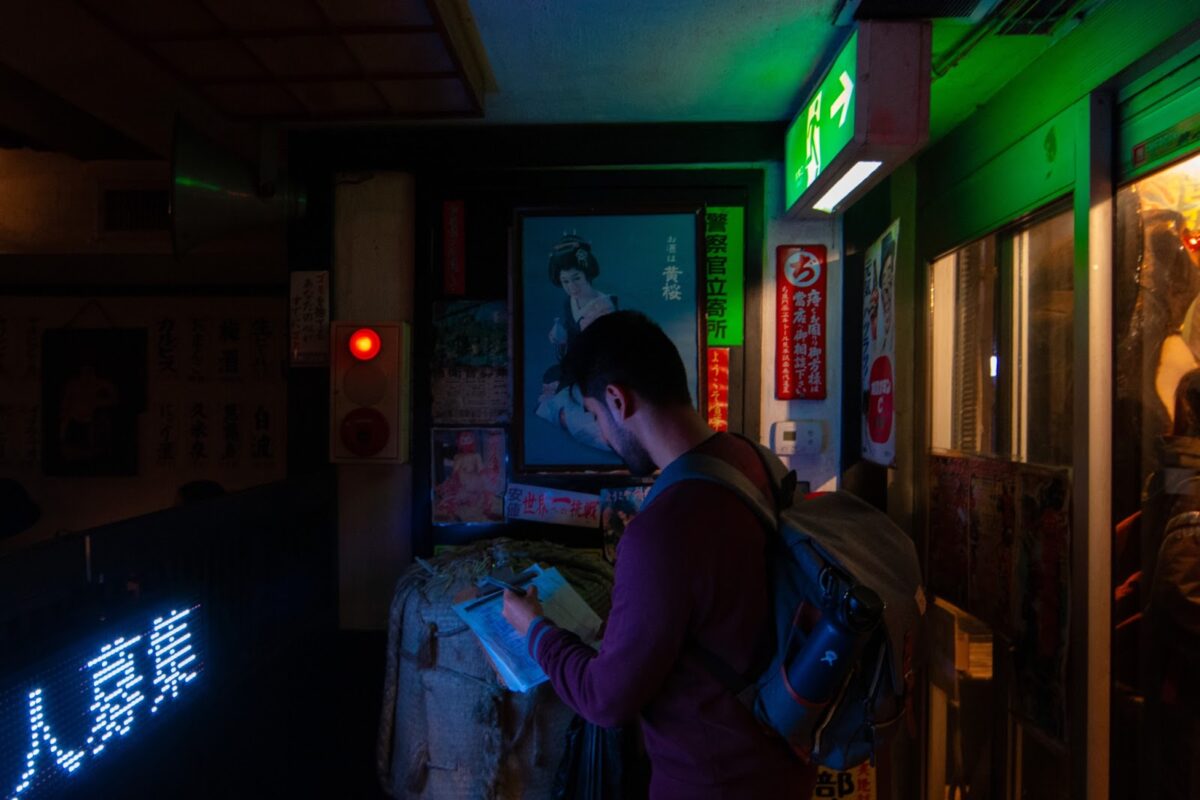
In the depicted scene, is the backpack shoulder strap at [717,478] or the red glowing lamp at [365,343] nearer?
the backpack shoulder strap at [717,478]

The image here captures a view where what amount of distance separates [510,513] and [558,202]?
1.87 meters

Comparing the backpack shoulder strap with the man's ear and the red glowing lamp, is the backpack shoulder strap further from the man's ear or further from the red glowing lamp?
the red glowing lamp

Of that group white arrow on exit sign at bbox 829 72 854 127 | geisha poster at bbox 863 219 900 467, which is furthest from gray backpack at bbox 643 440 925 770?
white arrow on exit sign at bbox 829 72 854 127

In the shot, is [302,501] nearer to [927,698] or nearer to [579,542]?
[579,542]

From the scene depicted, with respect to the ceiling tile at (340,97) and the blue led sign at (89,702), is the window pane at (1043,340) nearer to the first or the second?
the ceiling tile at (340,97)

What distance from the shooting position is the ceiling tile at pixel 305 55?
2621 millimetres

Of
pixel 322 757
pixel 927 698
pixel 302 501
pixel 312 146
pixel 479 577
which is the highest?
pixel 312 146

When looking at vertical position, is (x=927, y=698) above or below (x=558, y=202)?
below

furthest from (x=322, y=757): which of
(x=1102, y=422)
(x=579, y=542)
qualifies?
(x=1102, y=422)

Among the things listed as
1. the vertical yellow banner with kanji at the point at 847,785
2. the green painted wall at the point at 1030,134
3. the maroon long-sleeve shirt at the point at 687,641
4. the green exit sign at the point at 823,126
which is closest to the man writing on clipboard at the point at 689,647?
the maroon long-sleeve shirt at the point at 687,641

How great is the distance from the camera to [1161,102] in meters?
2.05

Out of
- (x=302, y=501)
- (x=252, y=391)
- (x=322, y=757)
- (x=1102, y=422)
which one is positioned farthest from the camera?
(x=252, y=391)

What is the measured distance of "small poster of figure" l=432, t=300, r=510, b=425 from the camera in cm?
356

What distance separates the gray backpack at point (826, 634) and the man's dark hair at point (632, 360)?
24 cm
